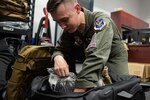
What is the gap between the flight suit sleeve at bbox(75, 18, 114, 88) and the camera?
0.79m

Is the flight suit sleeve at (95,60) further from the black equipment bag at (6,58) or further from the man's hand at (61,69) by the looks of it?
the black equipment bag at (6,58)

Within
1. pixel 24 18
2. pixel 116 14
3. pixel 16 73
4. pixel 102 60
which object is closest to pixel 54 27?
pixel 24 18

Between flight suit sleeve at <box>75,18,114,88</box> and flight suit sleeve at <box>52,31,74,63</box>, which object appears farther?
flight suit sleeve at <box>52,31,74,63</box>

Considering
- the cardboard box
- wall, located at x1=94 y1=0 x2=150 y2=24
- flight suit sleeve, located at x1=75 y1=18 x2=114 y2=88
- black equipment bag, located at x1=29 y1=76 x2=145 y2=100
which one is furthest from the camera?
wall, located at x1=94 y1=0 x2=150 y2=24

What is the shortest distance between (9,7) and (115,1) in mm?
2189

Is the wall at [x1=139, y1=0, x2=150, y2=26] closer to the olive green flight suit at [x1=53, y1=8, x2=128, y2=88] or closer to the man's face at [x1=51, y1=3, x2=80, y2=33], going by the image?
the olive green flight suit at [x1=53, y1=8, x2=128, y2=88]

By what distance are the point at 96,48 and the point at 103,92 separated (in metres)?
0.22

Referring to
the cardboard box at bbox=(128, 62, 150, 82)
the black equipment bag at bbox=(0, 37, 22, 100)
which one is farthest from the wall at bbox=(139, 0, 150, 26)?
the black equipment bag at bbox=(0, 37, 22, 100)

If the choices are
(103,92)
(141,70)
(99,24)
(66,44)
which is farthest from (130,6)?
(103,92)

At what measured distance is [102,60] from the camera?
814 mm

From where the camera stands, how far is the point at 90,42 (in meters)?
0.95

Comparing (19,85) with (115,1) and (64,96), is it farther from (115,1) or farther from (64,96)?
(115,1)

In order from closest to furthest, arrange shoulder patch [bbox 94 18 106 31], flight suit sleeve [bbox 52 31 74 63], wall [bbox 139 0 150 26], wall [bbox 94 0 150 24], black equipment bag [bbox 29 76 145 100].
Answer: black equipment bag [bbox 29 76 145 100]
shoulder patch [bbox 94 18 106 31]
flight suit sleeve [bbox 52 31 74 63]
wall [bbox 94 0 150 24]
wall [bbox 139 0 150 26]

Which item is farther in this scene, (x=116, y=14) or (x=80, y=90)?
(x=116, y=14)
